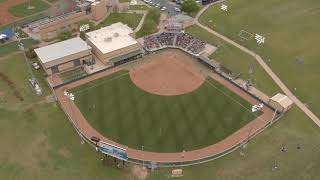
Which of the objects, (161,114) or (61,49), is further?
(61,49)

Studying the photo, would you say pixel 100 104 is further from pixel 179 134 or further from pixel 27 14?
pixel 27 14

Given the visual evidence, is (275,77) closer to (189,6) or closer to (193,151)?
(193,151)

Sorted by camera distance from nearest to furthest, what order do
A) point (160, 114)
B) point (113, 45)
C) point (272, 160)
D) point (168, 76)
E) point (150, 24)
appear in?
point (272, 160), point (160, 114), point (168, 76), point (113, 45), point (150, 24)

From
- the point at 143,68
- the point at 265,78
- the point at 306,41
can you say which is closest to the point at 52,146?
the point at 143,68

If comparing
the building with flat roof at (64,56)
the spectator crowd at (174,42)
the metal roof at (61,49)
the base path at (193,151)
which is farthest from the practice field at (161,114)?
the spectator crowd at (174,42)

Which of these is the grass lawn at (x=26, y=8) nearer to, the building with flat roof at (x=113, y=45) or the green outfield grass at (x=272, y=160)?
the building with flat roof at (x=113, y=45)

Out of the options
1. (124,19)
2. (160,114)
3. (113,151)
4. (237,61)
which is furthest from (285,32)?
(113,151)

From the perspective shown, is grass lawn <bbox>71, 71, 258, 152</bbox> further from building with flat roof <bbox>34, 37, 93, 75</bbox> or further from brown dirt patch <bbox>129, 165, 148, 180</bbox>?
building with flat roof <bbox>34, 37, 93, 75</bbox>

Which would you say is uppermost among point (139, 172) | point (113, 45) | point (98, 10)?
point (98, 10)
